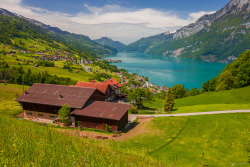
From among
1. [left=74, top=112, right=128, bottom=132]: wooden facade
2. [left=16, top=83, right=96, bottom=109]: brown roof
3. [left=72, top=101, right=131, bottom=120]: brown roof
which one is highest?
[left=16, top=83, right=96, bottom=109]: brown roof

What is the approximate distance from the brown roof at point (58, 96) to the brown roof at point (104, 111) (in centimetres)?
166

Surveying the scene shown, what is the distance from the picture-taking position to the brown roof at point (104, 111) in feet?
87.4

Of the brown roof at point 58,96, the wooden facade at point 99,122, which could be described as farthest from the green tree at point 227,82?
the brown roof at point 58,96

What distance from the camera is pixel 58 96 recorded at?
109 feet

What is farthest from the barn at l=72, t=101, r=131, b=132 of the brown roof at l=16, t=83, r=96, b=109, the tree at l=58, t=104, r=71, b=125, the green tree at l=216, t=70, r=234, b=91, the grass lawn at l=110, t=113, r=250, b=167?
the green tree at l=216, t=70, r=234, b=91

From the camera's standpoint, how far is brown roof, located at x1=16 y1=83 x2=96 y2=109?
31548mm

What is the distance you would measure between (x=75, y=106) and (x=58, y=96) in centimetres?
580

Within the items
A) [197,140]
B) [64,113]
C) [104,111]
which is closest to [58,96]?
[64,113]

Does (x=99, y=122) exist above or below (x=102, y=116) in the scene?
below

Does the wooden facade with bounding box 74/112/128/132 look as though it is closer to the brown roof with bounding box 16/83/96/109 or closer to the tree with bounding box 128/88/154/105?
the brown roof with bounding box 16/83/96/109

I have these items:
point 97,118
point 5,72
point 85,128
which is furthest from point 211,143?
point 5,72

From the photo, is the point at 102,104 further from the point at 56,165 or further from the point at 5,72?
the point at 5,72

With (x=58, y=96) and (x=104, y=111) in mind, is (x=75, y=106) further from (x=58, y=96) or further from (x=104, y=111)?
(x=104, y=111)

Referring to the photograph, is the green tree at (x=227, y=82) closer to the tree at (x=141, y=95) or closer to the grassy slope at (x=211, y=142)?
the tree at (x=141, y=95)
